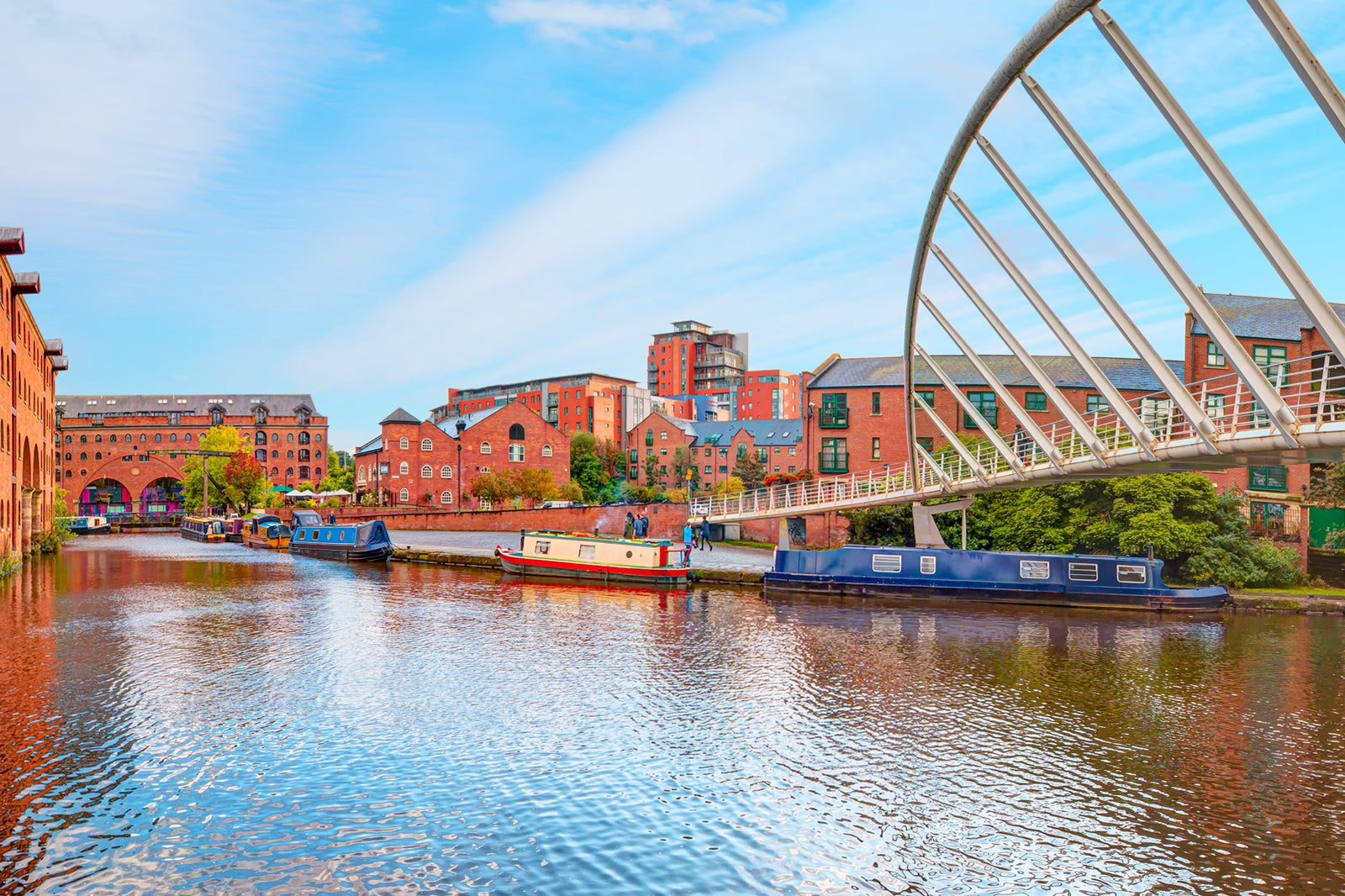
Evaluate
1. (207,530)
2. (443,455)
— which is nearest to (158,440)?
(443,455)

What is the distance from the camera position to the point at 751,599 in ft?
90.1

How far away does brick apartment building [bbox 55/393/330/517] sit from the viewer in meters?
107

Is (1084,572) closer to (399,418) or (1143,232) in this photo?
(1143,232)

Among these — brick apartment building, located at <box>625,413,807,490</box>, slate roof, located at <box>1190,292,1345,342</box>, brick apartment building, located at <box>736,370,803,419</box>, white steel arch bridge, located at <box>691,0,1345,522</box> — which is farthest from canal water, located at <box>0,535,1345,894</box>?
brick apartment building, located at <box>736,370,803,419</box>

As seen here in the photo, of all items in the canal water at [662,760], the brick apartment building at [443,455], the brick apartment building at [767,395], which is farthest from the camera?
the brick apartment building at [767,395]

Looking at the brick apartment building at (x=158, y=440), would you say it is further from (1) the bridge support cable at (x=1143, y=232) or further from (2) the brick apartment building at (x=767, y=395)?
(1) the bridge support cable at (x=1143, y=232)

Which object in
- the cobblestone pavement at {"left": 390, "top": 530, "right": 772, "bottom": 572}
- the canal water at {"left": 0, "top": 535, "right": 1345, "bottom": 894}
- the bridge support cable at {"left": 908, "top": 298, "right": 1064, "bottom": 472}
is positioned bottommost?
the canal water at {"left": 0, "top": 535, "right": 1345, "bottom": 894}

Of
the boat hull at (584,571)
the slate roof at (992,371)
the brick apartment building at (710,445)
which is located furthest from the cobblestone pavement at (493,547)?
the brick apartment building at (710,445)

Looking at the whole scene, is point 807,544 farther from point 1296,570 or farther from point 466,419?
point 466,419

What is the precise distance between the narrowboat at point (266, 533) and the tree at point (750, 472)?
34064mm

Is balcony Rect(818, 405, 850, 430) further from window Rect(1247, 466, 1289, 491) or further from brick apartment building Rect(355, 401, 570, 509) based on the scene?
brick apartment building Rect(355, 401, 570, 509)

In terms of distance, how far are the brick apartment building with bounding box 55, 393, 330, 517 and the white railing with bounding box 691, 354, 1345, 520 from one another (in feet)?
257

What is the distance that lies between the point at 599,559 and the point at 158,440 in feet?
324

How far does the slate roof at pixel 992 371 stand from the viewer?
152ft
